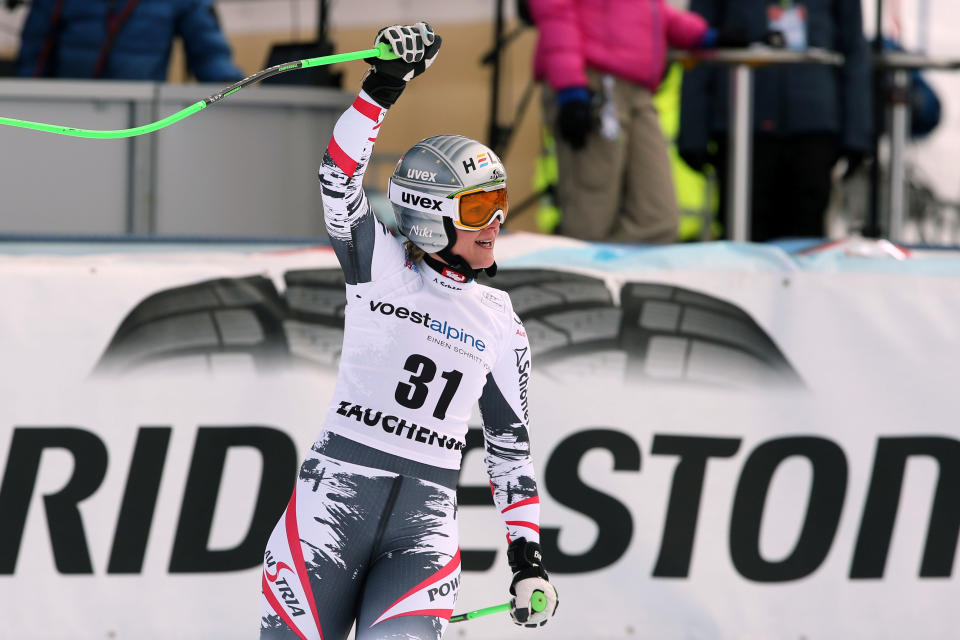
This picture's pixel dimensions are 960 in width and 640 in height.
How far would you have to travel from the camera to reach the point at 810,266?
524cm

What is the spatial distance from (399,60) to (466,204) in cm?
41

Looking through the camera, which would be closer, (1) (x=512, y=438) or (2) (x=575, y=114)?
(1) (x=512, y=438)

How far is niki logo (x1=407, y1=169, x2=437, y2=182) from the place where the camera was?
3357 millimetres

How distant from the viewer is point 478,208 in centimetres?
335

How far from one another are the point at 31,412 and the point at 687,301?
2569mm

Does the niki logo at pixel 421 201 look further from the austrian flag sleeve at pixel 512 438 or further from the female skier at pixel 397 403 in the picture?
the austrian flag sleeve at pixel 512 438

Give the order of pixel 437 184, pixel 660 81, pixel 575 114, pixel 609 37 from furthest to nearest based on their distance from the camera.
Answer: pixel 660 81
pixel 609 37
pixel 575 114
pixel 437 184

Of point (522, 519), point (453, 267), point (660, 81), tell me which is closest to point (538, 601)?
point (522, 519)

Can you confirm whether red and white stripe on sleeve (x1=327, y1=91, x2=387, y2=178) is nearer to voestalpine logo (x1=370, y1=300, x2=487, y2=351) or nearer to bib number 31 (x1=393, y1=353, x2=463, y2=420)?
voestalpine logo (x1=370, y1=300, x2=487, y2=351)

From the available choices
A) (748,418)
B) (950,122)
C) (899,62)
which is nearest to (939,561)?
(748,418)

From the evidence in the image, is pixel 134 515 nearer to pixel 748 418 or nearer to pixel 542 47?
pixel 748 418

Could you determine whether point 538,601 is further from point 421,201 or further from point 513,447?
point 421,201

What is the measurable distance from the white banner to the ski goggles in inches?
67.5

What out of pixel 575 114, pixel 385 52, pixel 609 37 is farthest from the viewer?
pixel 609 37
